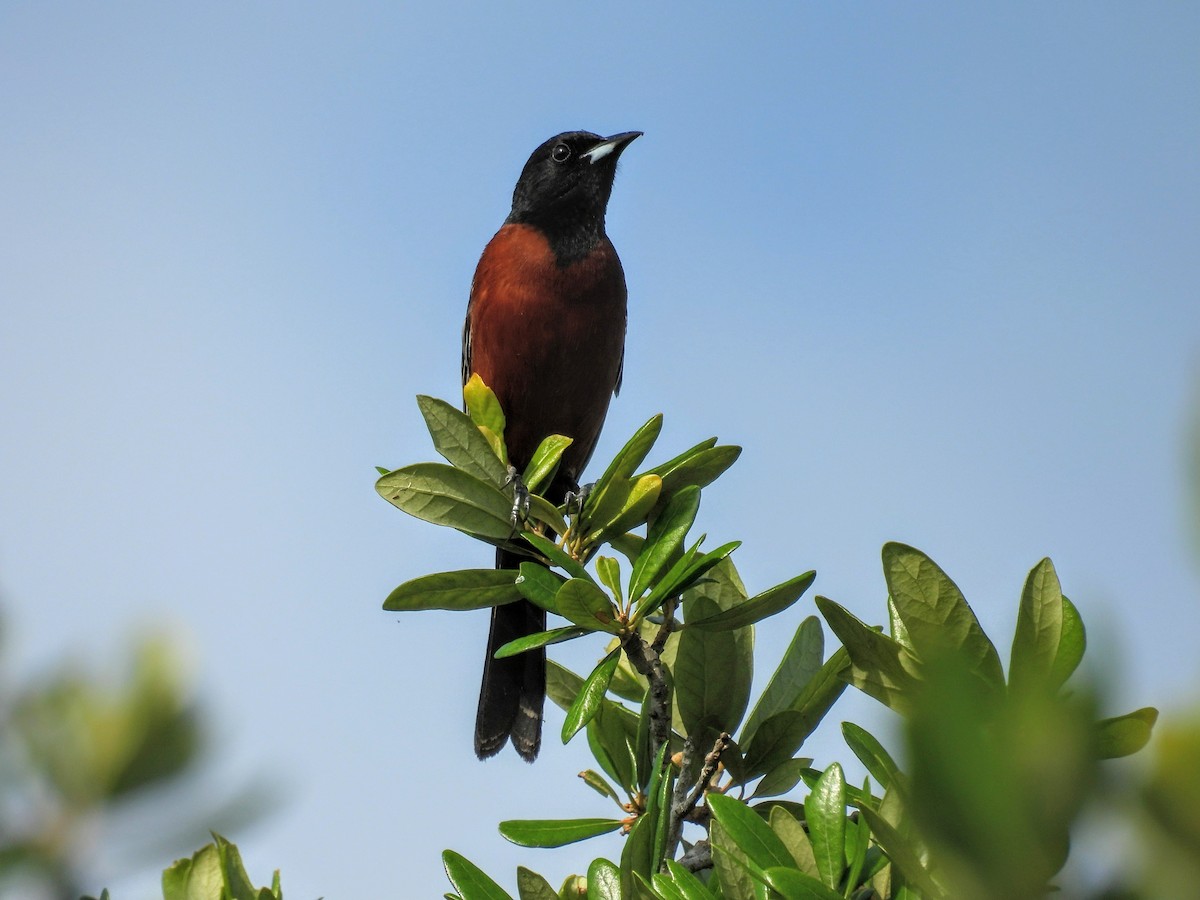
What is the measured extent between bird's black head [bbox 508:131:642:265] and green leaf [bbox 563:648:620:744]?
9.20 feet

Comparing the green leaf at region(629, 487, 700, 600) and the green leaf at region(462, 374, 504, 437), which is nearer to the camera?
the green leaf at region(629, 487, 700, 600)

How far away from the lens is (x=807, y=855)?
1993 millimetres

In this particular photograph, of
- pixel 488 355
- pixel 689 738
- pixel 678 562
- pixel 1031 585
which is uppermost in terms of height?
pixel 488 355

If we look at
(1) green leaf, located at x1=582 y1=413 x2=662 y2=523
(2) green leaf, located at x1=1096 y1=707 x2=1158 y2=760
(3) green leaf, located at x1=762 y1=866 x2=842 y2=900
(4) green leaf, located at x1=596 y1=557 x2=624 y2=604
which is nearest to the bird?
(1) green leaf, located at x1=582 y1=413 x2=662 y2=523

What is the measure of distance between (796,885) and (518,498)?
56.8 inches

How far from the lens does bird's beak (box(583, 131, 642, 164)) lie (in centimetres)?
556

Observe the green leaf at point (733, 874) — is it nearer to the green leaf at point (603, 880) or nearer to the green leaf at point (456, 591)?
the green leaf at point (603, 880)

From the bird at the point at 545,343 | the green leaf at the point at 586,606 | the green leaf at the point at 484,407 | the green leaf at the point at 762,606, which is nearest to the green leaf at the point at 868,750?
the green leaf at the point at 762,606

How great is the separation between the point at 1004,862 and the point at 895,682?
4.97ft

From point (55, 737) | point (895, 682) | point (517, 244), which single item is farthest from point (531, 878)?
point (517, 244)

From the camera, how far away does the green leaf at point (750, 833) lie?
1925mm

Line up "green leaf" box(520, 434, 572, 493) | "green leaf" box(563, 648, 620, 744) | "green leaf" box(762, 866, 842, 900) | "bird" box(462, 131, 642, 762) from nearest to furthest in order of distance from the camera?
"green leaf" box(762, 866, 842, 900) → "green leaf" box(563, 648, 620, 744) → "green leaf" box(520, 434, 572, 493) → "bird" box(462, 131, 642, 762)

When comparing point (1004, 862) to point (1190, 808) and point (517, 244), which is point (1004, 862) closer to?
point (1190, 808)

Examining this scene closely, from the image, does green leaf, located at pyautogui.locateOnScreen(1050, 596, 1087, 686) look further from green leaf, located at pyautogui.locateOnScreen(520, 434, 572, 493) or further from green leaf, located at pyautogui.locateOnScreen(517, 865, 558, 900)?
green leaf, located at pyautogui.locateOnScreen(520, 434, 572, 493)
